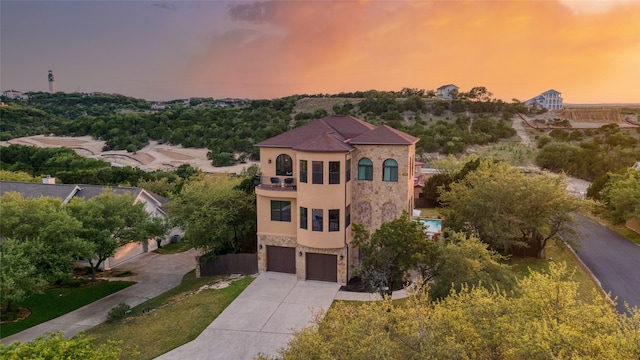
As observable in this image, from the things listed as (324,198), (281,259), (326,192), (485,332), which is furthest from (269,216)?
(485,332)

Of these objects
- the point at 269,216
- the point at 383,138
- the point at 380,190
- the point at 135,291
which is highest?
the point at 383,138

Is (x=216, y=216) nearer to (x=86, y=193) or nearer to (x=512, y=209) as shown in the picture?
(x=86, y=193)

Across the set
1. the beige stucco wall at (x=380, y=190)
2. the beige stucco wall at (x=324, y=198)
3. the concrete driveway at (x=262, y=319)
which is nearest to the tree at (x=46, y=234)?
the concrete driveway at (x=262, y=319)

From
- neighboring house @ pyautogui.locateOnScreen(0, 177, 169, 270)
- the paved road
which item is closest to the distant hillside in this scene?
the paved road

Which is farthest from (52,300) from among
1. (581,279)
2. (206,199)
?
(581,279)

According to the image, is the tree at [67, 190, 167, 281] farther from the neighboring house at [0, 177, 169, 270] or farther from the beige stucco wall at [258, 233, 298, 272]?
the beige stucco wall at [258, 233, 298, 272]

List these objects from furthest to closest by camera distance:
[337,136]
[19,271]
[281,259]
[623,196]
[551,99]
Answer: [551,99]
[623,196]
[281,259]
[337,136]
[19,271]

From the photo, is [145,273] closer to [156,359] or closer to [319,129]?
[156,359]
